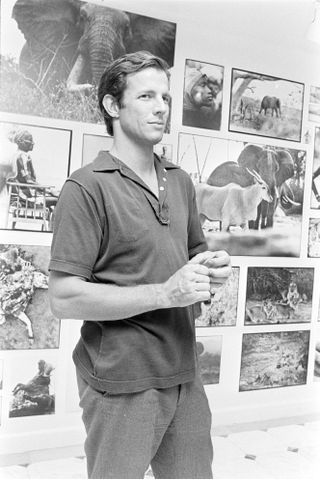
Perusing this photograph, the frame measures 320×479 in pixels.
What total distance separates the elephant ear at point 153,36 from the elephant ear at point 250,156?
2.15ft

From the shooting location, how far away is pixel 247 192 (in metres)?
2.78

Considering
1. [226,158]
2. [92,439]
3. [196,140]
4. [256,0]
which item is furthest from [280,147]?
[92,439]

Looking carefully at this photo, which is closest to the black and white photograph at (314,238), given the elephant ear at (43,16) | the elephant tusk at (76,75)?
the elephant tusk at (76,75)

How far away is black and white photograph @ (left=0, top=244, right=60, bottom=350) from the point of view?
7.50 ft

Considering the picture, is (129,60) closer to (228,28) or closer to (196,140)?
(196,140)

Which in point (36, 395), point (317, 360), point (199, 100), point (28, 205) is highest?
point (199, 100)

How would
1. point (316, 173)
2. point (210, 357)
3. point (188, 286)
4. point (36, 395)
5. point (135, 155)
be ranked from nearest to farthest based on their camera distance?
1. point (188, 286)
2. point (135, 155)
3. point (36, 395)
4. point (210, 357)
5. point (316, 173)

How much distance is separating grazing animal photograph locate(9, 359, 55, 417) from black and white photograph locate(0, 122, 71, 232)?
2.37 ft

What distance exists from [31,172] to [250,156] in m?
1.27

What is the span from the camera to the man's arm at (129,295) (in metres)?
1.12

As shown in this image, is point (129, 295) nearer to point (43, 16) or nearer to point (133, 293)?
point (133, 293)

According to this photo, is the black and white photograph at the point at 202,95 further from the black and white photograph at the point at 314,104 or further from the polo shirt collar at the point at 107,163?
the polo shirt collar at the point at 107,163

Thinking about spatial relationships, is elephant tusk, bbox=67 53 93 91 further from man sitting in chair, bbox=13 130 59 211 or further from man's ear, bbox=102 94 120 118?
man's ear, bbox=102 94 120 118

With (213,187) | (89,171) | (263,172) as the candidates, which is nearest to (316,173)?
(263,172)
